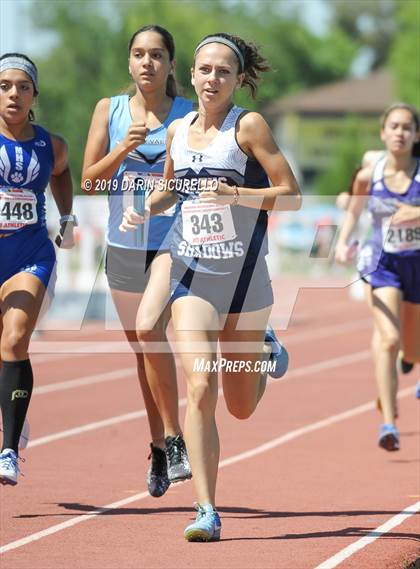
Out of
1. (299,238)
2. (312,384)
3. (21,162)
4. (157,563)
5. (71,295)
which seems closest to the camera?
(157,563)

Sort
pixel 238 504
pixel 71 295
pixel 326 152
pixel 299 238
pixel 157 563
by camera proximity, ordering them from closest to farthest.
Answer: pixel 157 563 < pixel 238 504 < pixel 71 295 < pixel 299 238 < pixel 326 152

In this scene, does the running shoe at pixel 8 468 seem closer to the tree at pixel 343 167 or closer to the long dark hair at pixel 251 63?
the long dark hair at pixel 251 63

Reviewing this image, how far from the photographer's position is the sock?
24.0 ft

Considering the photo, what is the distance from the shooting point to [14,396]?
7.34 m

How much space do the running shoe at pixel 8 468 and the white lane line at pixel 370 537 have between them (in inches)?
65.7

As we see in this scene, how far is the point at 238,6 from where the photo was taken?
96438 mm

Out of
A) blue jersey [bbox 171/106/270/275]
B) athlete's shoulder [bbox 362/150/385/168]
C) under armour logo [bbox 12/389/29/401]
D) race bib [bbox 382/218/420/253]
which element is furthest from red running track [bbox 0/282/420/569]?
athlete's shoulder [bbox 362/150/385/168]

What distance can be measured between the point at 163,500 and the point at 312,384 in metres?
7.23

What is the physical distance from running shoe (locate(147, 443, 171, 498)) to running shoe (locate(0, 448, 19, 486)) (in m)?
0.78

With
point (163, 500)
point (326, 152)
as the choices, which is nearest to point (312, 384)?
point (163, 500)

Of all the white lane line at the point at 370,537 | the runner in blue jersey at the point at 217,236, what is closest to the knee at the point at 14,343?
the runner in blue jersey at the point at 217,236

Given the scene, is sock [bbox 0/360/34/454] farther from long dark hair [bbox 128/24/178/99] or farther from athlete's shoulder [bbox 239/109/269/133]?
athlete's shoulder [bbox 239/109/269/133]

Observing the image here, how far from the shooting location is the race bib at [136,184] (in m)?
7.35

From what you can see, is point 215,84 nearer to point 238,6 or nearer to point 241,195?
point 241,195
